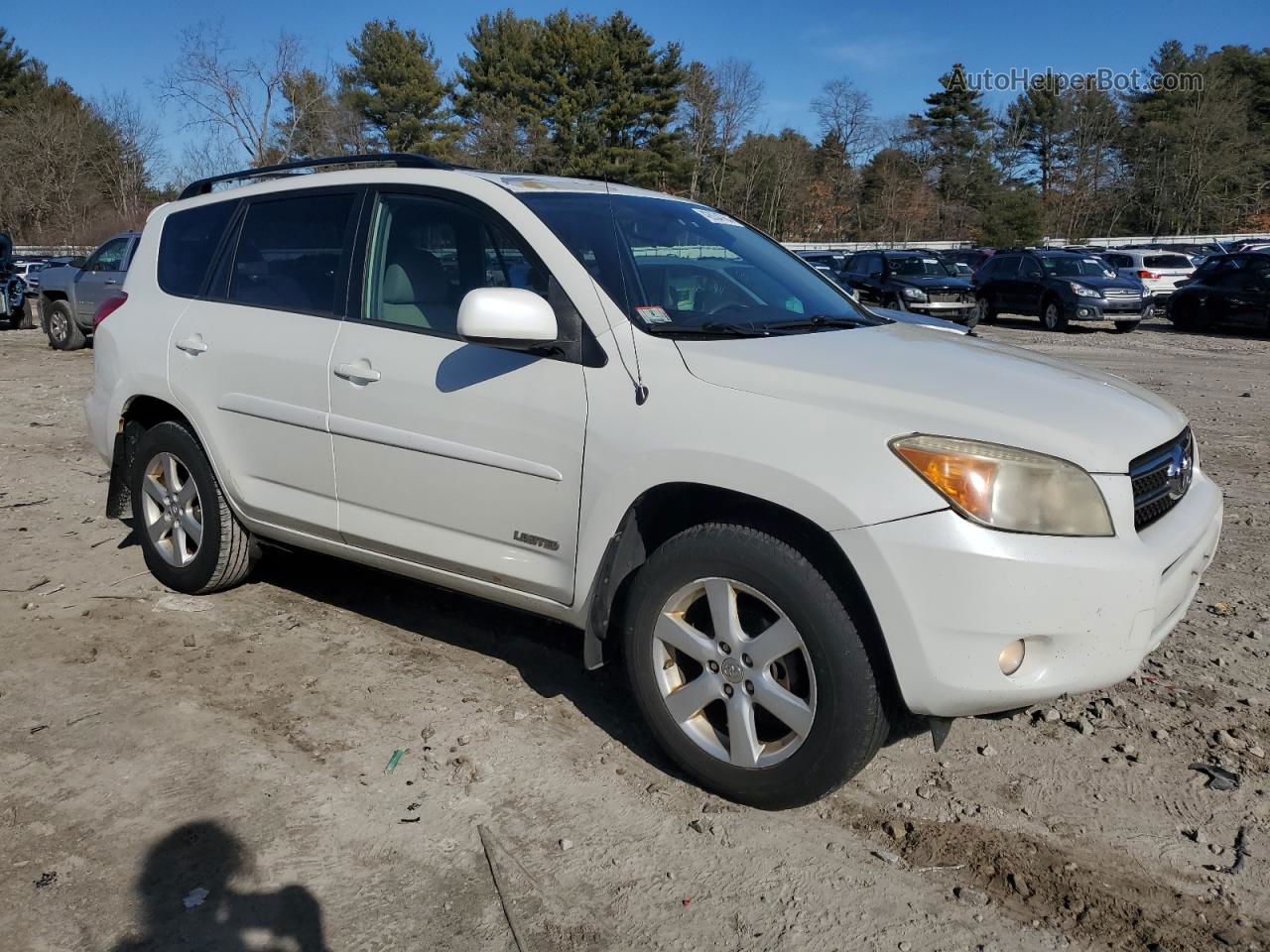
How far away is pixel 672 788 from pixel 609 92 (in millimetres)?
51983

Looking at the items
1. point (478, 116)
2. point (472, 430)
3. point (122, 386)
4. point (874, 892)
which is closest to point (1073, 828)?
point (874, 892)

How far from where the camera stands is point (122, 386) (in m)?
4.73

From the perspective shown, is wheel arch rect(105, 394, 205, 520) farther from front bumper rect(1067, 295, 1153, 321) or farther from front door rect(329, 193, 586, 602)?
front bumper rect(1067, 295, 1153, 321)

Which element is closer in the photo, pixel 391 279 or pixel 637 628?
pixel 637 628

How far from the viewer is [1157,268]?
26453 millimetres

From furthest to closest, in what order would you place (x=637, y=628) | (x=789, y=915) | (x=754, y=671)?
(x=637, y=628) → (x=754, y=671) → (x=789, y=915)

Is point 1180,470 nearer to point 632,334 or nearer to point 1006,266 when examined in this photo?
point 632,334

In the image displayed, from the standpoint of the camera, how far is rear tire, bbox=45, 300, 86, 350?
16.5 m

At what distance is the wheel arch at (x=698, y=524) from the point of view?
278 cm

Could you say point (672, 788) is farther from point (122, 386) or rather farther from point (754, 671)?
point (122, 386)

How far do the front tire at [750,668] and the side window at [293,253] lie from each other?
1.84m

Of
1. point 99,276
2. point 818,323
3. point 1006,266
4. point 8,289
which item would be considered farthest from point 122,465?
point 1006,266

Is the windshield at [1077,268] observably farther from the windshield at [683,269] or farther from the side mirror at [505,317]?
the side mirror at [505,317]

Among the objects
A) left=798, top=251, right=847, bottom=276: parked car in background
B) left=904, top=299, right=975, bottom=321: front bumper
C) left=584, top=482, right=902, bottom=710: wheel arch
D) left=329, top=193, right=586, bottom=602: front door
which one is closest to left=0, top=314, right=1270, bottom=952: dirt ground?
left=584, top=482, right=902, bottom=710: wheel arch
